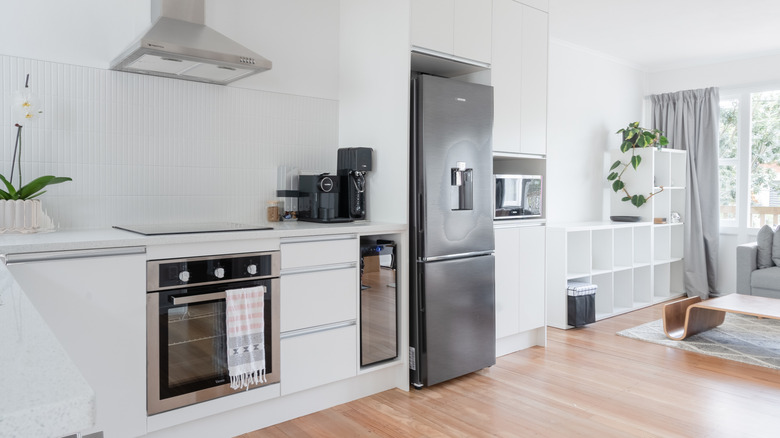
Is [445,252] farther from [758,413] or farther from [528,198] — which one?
[758,413]

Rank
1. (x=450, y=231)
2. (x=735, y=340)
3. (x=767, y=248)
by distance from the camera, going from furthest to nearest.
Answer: (x=767, y=248) < (x=735, y=340) < (x=450, y=231)

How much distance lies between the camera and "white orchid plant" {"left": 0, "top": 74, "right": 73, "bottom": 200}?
228 centimetres

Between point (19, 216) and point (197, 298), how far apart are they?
83cm

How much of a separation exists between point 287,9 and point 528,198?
80.6 inches

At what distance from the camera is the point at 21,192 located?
89.9 inches

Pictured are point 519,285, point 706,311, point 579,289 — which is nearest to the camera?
point 519,285

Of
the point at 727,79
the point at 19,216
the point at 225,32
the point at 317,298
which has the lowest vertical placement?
the point at 317,298

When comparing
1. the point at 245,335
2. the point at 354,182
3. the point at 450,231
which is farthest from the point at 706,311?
the point at 245,335

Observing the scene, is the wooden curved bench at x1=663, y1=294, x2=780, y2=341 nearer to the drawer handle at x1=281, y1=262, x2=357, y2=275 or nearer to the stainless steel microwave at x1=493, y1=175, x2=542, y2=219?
the stainless steel microwave at x1=493, y1=175, x2=542, y2=219

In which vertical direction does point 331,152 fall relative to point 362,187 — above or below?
above

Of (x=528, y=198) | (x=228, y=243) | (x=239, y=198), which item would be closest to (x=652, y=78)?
(x=528, y=198)

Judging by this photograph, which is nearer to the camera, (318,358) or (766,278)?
(318,358)

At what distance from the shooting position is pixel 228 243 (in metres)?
2.37

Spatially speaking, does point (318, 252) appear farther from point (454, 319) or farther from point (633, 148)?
point (633, 148)
